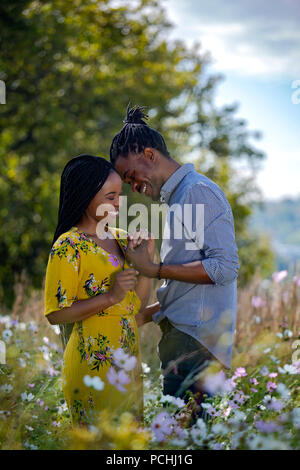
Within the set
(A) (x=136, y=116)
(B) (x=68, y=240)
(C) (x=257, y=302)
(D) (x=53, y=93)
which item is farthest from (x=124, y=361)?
(D) (x=53, y=93)

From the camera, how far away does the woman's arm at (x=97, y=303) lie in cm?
227

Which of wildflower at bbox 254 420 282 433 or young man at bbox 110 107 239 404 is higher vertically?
young man at bbox 110 107 239 404

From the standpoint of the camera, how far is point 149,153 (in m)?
2.63

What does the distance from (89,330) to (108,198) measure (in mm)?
622

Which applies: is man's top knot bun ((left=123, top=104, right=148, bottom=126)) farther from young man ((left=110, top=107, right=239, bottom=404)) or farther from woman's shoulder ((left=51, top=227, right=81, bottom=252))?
woman's shoulder ((left=51, top=227, right=81, bottom=252))

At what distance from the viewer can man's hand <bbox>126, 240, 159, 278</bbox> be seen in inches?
93.9

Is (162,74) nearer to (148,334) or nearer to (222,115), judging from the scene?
(222,115)

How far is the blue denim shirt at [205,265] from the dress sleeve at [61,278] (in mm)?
501

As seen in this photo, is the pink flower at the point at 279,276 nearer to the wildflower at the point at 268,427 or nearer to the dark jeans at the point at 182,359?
the dark jeans at the point at 182,359

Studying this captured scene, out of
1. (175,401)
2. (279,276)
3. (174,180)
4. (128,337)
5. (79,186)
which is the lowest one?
(175,401)

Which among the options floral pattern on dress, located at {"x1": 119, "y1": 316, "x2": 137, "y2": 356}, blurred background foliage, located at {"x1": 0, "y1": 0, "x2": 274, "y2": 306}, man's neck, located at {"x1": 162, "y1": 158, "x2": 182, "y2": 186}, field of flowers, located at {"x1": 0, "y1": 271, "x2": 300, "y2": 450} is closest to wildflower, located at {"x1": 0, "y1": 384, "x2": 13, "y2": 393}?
field of flowers, located at {"x1": 0, "y1": 271, "x2": 300, "y2": 450}

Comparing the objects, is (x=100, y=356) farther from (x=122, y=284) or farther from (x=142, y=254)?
(x=142, y=254)

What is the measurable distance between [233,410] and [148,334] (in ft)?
8.77
